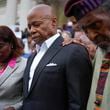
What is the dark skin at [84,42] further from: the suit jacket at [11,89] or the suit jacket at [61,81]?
the suit jacket at [11,89]

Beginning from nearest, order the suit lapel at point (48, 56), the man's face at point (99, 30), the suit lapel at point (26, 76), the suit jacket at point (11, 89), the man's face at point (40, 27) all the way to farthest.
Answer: the man's face at point (99, 30), the suit lapel at point (48, 56), the suit lapel at point (26, 76), the man's face at point (40, 27), the suit jacket at point (11, 89)

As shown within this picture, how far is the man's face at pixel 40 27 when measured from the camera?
156 inches

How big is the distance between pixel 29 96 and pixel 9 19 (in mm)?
15088

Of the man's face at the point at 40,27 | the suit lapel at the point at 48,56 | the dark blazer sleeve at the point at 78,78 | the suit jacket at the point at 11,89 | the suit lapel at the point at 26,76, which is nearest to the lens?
the dark blazer sleeve at the point at 78,78

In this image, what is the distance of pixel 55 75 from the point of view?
362 cm

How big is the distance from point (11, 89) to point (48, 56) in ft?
1.84

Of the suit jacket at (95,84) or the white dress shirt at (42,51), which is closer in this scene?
the suit jacket at (95,84)

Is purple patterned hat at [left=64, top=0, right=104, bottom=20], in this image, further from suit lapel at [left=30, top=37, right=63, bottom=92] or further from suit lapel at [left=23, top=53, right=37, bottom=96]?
suit lapel at [left=23, top=53, right=37, bottom=96]

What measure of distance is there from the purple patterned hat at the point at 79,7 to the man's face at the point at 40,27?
703 millimetres

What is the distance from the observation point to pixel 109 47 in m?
3.06

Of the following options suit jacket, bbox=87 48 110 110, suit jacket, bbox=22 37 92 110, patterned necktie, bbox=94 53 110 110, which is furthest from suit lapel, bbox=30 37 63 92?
patterned necktie, bbox=94 53 110 110

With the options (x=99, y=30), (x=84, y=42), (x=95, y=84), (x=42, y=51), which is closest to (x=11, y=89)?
(x=42, y=51)

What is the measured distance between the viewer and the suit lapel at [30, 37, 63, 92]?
3.72 m

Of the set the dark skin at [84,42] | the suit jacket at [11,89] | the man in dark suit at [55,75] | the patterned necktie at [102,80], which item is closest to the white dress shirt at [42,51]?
the man in dark suit at [55,75]
